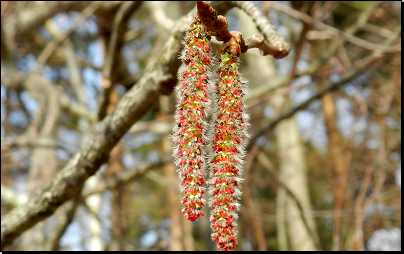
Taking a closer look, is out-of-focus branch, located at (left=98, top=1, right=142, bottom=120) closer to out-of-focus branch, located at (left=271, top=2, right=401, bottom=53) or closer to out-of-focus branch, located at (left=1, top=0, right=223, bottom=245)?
out-of-focus branch, located at (left=1, top=0, right=223, bottom=245)

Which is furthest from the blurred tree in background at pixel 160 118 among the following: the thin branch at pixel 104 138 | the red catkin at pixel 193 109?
the red catkin at pixel 193 109

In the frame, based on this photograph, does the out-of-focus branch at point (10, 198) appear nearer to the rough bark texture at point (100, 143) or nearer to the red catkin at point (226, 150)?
the rough bark texture at point (100, 143)

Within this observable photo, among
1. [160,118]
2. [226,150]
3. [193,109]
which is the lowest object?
[226,150]

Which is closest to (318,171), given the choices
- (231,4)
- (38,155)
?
(38,155)

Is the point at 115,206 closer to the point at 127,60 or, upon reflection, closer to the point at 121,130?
the point at 127,60

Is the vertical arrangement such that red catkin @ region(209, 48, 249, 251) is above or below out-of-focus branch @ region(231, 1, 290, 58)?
below

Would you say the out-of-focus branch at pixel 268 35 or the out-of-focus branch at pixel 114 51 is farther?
the out-of-focus branch at pixel 114 51

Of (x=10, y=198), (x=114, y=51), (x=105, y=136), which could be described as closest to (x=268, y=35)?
(x=105, y=136)

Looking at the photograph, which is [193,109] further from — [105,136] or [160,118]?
[160,118]

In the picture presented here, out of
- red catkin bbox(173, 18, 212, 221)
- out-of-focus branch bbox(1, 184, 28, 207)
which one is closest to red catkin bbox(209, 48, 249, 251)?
red catkin bbox(173, 18, 212, 221)
